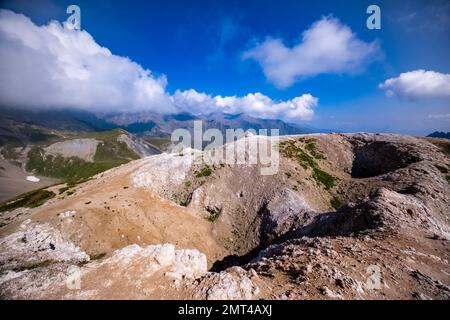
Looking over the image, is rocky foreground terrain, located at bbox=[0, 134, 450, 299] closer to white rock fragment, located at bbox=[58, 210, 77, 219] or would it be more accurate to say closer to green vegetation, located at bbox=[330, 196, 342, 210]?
white rock fragment, located at bbox=[58, 210, 77, 219]

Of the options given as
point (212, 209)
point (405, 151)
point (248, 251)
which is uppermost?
point (405, 151)

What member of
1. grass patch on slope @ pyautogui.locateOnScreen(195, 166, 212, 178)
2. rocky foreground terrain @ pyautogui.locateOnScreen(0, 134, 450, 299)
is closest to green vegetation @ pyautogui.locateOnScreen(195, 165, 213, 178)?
grass patch on slope @ pyautogui.locateOnScreen(195, 166, 212, 178)

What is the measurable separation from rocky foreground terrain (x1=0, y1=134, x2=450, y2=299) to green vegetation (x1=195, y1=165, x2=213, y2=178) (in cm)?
27

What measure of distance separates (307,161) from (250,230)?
97.8ft

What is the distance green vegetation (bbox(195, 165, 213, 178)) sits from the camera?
64.9 metres

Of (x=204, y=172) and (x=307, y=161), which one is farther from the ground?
(x=307, y=161)

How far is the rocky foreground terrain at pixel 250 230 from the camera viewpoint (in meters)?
17.4

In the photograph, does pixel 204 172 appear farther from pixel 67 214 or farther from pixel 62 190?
pixel 62 190

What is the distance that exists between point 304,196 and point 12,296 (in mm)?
54937

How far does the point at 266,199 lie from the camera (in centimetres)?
5919

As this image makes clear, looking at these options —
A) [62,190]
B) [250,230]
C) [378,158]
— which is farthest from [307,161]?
[62,190]

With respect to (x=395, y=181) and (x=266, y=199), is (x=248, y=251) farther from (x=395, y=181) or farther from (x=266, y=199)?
(x=395, y=181)

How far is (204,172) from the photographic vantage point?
65688 mm
